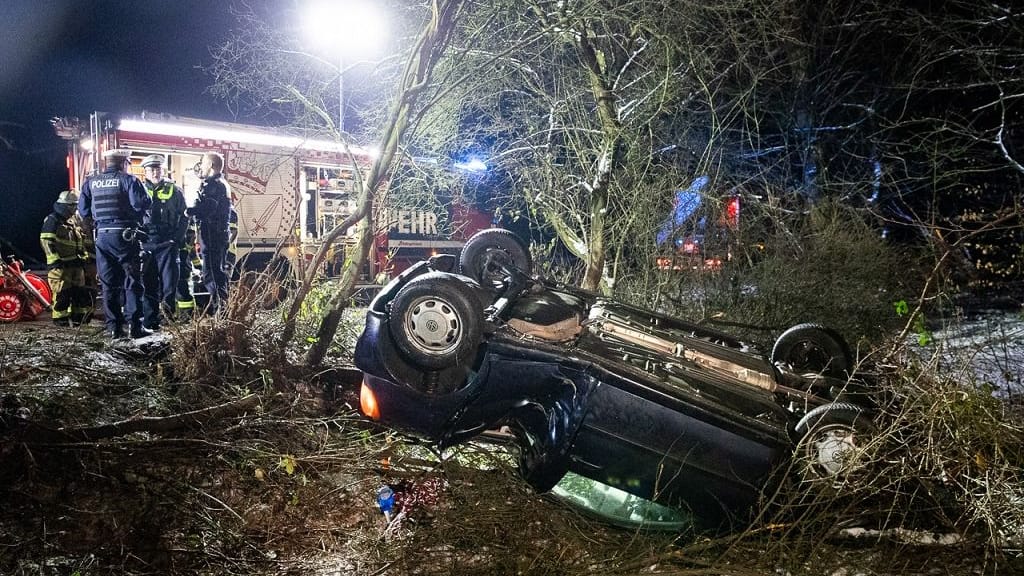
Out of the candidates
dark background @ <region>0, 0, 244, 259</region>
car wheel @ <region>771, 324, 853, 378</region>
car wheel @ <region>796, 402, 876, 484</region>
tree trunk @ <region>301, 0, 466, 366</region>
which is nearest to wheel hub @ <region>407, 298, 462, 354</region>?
tree trunk @ <region>301, 0, 466, 366</region>

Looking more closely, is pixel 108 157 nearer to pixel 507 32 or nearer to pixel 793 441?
pixel 507 32

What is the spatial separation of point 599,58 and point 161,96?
1768cm

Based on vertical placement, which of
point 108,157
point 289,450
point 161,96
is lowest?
point 289,450

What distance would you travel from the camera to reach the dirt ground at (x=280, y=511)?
10.0 feet

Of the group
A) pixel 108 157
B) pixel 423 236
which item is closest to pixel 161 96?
pixel 423 236

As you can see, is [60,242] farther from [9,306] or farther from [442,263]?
[442,263]

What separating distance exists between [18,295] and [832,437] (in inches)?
347

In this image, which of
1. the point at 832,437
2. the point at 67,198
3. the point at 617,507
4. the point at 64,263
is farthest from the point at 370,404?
the point at 67,198

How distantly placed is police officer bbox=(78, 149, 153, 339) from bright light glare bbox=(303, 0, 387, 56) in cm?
238

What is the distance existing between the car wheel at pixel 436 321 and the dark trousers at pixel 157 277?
4176 millimetres

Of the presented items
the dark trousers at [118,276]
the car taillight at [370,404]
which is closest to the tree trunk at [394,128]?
the car taillight at [370,404]

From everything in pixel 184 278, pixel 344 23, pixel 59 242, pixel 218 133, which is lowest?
pixel 184 278

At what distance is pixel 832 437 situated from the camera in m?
3.63

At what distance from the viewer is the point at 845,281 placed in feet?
26.5
